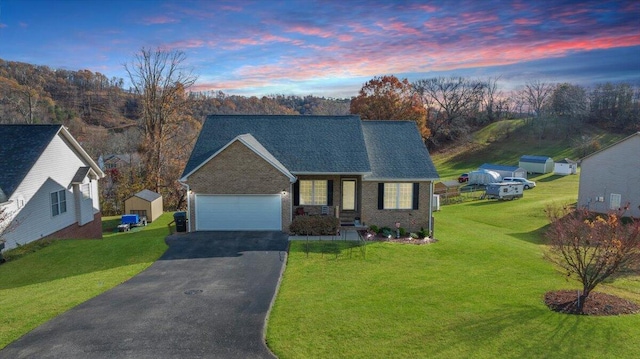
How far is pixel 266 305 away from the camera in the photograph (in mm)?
12680

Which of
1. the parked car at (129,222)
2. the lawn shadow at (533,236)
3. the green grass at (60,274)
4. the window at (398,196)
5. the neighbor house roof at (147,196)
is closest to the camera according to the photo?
the green grass at (60,274)

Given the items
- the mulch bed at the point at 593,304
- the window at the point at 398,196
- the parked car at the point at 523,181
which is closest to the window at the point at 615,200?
the parked car at the point at 523,181

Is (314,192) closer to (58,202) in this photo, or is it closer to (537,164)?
(58,202)

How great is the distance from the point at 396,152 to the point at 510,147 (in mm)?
69422

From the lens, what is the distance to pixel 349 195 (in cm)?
2434

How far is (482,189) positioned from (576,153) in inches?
1339

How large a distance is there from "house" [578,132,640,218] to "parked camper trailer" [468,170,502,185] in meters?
16.8

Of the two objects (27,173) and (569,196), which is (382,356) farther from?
(569,196)

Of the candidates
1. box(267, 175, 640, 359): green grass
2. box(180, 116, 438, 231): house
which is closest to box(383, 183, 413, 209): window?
box(180, 116, 438, 231): house

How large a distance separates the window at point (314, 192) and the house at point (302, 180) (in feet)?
0.19

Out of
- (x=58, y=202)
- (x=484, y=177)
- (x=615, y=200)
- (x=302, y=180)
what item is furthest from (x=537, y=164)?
(x=58, y=202)

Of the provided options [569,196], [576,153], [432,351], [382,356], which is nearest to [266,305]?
[382,356]

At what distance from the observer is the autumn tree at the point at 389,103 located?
6188 cm

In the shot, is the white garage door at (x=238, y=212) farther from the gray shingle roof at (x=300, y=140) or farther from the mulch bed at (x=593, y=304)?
the mulch bed at (x=593, y=304)
